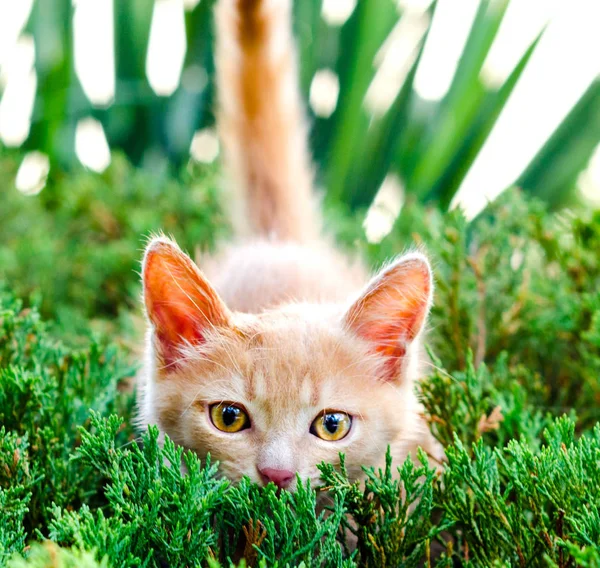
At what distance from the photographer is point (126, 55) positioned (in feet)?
8.07

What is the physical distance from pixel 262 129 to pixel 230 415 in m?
1.02

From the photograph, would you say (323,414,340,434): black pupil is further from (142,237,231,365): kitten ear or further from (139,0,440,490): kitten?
(142,237,231,365): kitten ear

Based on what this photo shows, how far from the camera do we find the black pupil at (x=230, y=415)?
93 cm

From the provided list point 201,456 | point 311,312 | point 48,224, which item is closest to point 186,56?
point 48,224

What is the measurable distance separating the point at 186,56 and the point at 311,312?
1793mm

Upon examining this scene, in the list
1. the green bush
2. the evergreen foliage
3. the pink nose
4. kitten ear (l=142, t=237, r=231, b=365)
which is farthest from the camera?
the green bush

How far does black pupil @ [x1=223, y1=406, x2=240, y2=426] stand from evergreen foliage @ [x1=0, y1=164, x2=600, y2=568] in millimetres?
99

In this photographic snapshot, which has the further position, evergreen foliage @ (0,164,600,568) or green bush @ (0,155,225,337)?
green bush @ (0,155,225,337)

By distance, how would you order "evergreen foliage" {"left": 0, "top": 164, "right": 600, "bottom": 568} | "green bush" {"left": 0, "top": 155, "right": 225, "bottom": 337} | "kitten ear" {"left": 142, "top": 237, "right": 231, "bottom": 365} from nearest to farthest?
1. "evergreen foliage" {"left": 0, "top": 164, "right": 600, "bottom": 568}
2. "kitten ear" {"left": 142, "top": 237, "right": 231, "bottom": 365}
3. "green bush" {"left": 0, "top": 155, "right": 225, "bottom": 337}

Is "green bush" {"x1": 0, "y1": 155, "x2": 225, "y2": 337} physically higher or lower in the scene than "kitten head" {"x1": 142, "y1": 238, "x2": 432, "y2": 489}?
higher

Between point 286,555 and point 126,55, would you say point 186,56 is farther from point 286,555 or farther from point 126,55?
point 286,555

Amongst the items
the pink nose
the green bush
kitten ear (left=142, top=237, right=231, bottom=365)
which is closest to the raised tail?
the green bush

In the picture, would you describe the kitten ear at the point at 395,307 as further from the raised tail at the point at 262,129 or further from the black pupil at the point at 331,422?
the raised tail at the point at 262,129

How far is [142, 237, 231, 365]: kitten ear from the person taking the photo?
3.15 ft
